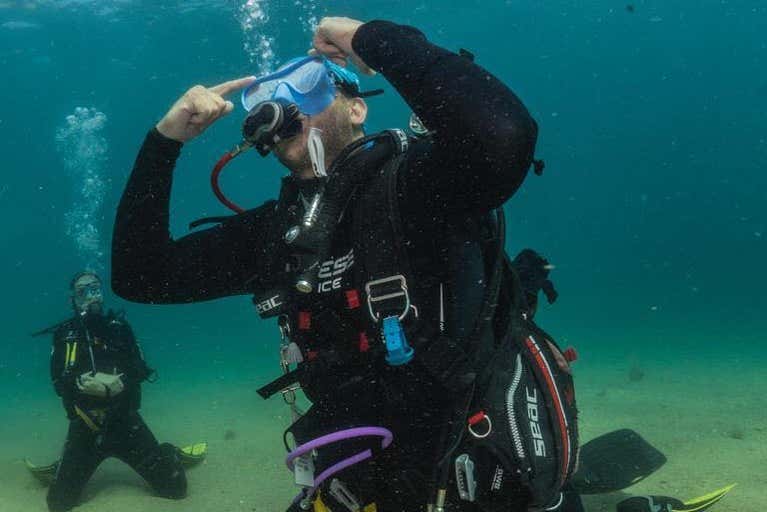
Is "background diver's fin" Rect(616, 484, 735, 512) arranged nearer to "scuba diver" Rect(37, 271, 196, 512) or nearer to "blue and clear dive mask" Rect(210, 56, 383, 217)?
"blue and clear dive mask" Rect(210, 56, 383, 217)

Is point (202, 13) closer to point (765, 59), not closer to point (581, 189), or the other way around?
point (765, 59)

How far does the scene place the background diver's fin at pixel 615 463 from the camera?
448 cm

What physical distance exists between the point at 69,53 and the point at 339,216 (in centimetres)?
3316

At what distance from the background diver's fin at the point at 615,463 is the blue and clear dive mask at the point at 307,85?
3.39m

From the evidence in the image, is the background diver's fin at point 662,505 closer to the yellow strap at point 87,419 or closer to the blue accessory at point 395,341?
the blue accessory at point 395,341

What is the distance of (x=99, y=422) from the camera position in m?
Answer: 7.46

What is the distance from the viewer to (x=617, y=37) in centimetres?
6450

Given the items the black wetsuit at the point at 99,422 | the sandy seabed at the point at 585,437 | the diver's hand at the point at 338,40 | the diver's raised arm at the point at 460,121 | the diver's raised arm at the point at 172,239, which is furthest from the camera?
the black wetsuit at the point at 99,422

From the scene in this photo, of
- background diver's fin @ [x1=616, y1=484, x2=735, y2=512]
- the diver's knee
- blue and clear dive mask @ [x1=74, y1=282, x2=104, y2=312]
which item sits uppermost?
background diver's fin @ [x1=616, y1=484, x2=735, y2=512]

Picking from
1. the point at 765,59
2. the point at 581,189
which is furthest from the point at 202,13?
the point at 581,189

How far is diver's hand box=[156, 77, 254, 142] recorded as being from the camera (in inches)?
105

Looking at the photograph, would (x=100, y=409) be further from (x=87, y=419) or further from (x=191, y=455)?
(x=191, y=455)

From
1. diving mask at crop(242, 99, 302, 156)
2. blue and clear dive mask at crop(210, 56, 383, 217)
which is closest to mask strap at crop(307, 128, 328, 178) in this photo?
blue and clear dive mask at crop(210, 56, 383, 217)

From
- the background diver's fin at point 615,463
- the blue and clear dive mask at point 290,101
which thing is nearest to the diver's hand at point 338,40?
the blue and clear dive mask at point 290,101
